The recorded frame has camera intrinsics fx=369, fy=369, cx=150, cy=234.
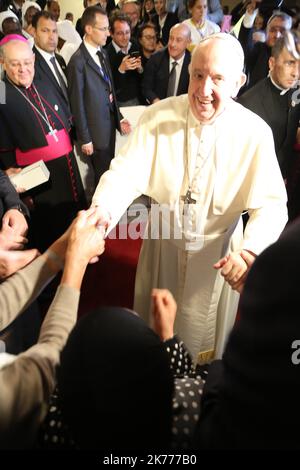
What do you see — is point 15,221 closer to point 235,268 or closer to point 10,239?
point 10,239

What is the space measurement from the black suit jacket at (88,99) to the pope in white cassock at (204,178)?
1.85m

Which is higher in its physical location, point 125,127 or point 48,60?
point 48,60

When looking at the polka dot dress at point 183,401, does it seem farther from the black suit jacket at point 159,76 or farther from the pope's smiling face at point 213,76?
the black suit jacket at point 159,76

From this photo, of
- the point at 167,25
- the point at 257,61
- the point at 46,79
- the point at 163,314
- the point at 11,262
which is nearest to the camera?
the point at 163,314

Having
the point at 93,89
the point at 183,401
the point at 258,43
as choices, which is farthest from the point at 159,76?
the point at 183,401

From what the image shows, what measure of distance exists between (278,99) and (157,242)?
→ 5.85 ft

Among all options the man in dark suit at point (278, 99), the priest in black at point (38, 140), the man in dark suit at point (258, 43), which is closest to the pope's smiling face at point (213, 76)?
the man in dark suit at point (278, 99)

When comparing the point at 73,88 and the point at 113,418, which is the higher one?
the point at 73,88

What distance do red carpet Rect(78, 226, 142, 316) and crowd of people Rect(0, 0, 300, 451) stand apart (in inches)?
20.2

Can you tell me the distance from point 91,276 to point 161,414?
2.63m

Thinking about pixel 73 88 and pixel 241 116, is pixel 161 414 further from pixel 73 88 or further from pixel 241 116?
pixel 73 88

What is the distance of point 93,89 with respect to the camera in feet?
11.7

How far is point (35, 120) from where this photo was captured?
2.87 meters

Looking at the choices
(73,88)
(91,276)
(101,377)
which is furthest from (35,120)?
(101,377)
